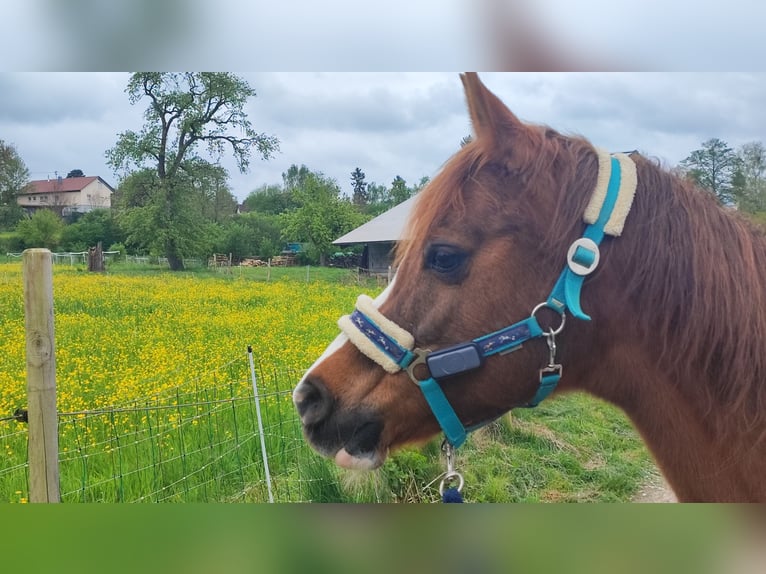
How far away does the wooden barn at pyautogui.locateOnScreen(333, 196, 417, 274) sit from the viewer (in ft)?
6.23

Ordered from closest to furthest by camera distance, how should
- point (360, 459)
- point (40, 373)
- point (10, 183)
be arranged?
1. point (360, 459)
2. point (40, 373)
3. point (10, 183)

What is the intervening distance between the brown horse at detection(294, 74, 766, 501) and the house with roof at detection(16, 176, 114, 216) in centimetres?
144

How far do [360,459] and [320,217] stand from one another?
1.18 meters

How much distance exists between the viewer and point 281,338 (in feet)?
6.95

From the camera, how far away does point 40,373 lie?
166 centimetres

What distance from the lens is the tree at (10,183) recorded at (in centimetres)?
188

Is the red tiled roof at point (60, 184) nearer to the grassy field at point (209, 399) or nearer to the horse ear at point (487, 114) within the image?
the grassy field at point (209, 399)

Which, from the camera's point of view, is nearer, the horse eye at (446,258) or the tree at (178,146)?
the horse eye at (446,258)

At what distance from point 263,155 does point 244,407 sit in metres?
1.08

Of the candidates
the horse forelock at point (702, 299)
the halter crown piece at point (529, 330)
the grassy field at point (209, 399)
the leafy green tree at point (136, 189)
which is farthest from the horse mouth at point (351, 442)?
the leafy green tree at point (136, 189)

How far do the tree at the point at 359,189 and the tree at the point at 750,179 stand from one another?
138cm

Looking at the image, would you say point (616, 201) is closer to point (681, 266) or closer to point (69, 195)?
point (681, 266)

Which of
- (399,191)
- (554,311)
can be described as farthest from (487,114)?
(399,191)
